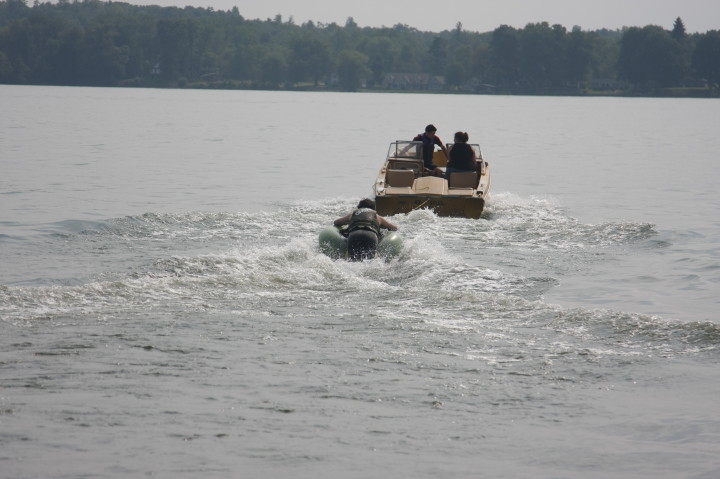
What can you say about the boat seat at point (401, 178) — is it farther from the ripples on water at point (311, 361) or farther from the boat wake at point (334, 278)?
the ripples on water at point (311, 361)

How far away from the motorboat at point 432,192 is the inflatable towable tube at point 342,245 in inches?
184

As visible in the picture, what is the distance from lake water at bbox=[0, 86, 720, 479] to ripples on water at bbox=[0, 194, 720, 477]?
0.03 m

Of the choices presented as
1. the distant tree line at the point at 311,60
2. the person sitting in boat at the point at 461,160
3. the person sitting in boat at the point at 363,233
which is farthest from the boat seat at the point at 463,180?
the distant tree line at the point at 311,60

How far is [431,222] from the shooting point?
735 inches

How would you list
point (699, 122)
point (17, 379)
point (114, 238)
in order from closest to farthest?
point (17, 379) < point (114, 238) < point (699, 122)

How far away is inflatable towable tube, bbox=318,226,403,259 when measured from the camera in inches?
553

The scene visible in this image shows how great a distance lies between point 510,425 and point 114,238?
10646 millimetres

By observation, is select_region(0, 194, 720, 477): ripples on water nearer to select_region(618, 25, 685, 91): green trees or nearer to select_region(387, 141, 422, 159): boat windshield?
select_region(387, 141, 422, 159): boat windshield

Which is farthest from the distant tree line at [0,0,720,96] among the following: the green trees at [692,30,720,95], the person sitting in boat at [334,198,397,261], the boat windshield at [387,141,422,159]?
the person sitting in boat at [334,198,397,261]

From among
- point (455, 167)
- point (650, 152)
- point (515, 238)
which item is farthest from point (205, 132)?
point (515, 238)

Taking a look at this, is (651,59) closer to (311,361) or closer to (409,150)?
(409,150)

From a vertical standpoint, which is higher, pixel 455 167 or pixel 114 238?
pixel 455 167

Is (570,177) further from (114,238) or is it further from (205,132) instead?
(205,132)

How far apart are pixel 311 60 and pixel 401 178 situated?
6897 inches
